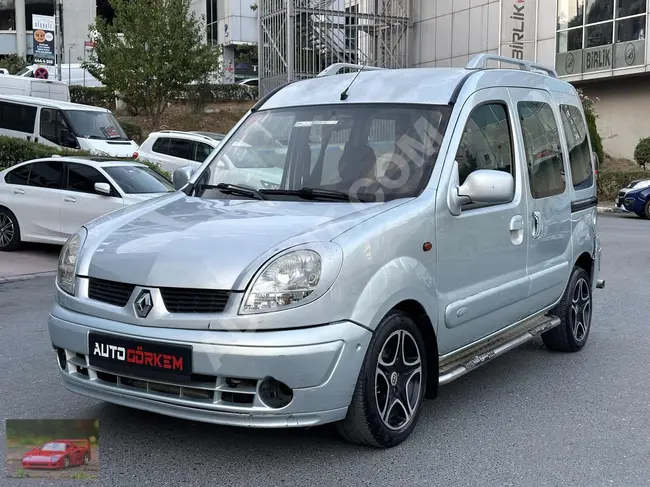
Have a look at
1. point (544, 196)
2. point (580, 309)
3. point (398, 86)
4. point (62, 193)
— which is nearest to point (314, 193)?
point (398, 86)

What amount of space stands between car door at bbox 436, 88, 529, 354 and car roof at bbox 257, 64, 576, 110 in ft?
0.35

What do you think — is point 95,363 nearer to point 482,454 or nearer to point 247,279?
point 247,279

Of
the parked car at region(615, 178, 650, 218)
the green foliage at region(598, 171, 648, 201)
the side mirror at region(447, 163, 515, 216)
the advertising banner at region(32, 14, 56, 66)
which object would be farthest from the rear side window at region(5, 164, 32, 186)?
the advertising banner at region(32, 14, 56, 66)

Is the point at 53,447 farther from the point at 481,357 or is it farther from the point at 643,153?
the point at 643,153

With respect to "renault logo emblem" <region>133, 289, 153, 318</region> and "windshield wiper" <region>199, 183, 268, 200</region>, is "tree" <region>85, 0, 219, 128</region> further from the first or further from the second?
"renault logo emblem" <region>133, 289, 153, 318</region>

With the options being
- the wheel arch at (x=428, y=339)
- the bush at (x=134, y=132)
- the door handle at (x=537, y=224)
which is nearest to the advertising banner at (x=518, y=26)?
the bush at (x=134, y=132)

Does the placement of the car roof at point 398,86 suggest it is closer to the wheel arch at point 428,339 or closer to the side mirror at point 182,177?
the side mirror at point 182,177

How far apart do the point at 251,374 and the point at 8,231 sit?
9.67m

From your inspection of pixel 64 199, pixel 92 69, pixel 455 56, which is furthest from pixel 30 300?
pixel 455 56

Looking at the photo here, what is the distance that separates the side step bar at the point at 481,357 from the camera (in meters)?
4.50

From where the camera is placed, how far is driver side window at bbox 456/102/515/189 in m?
4.77

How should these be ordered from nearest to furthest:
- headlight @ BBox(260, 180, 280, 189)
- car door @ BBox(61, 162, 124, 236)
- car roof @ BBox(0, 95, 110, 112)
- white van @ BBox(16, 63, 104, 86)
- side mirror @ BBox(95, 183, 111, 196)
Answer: headlight @ BBox(260, 180, 280, 189) < side mirror @ BBox(95, 183, 111, 196) < car door @ BBox(61, 162, 124, 236) < car roof @ BBox(0, 95, 110, 112) < white van @ BBox(16, 63, 104, 86)

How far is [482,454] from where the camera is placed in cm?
417

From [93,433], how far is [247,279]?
4.66 ft
